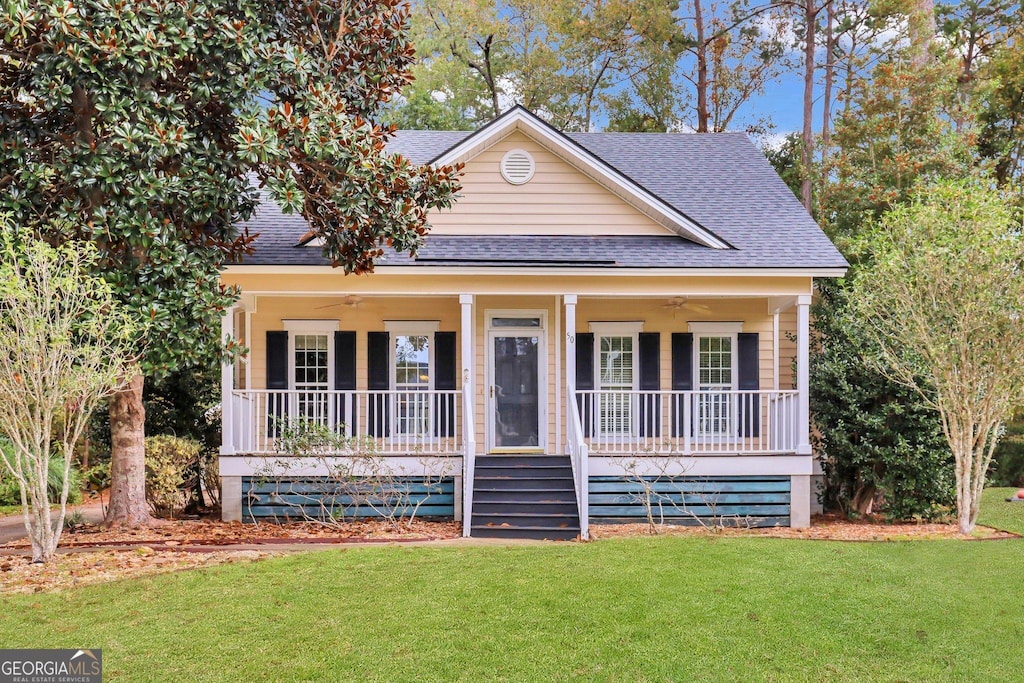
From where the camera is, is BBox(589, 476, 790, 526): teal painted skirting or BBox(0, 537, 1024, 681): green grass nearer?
BBox(0, 537, 1024, 681): green grass

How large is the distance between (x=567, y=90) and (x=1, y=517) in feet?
62.9

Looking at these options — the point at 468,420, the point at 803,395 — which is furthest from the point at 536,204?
the point at 803,395

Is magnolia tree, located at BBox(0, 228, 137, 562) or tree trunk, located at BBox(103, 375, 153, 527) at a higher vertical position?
magnolia tree, located at BBox(0, 228, 137, 562)

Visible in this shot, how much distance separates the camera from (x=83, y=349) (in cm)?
840

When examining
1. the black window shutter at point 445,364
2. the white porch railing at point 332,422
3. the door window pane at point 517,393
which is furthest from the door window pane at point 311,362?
the door window pane at point 517,393

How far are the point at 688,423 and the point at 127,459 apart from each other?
24.7 ft

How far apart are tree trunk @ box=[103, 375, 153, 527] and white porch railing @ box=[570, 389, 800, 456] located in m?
5.99

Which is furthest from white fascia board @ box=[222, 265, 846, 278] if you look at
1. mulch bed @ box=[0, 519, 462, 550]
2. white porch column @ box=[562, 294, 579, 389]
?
mulch bed @ box=[0, 519, 462, 550]

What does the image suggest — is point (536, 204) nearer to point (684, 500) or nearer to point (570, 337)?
point (570, 337)

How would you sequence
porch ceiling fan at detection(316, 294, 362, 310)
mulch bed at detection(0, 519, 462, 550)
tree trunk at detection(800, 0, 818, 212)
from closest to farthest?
mulch bed at detection(0, 519, 462, 550) → porch ceiling fan at detection(316, 294, 362, 310) → tree trunk at detection(800, 0, 818, 212)

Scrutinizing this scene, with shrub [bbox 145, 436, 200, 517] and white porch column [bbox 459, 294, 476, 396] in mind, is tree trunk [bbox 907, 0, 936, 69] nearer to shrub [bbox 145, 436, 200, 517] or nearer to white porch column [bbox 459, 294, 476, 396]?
white porch column [bbox 459, 294, 476, 396]

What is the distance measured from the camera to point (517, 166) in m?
13.6

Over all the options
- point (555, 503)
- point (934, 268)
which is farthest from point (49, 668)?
point (934, 268)

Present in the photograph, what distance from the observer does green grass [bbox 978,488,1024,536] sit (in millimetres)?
12414
